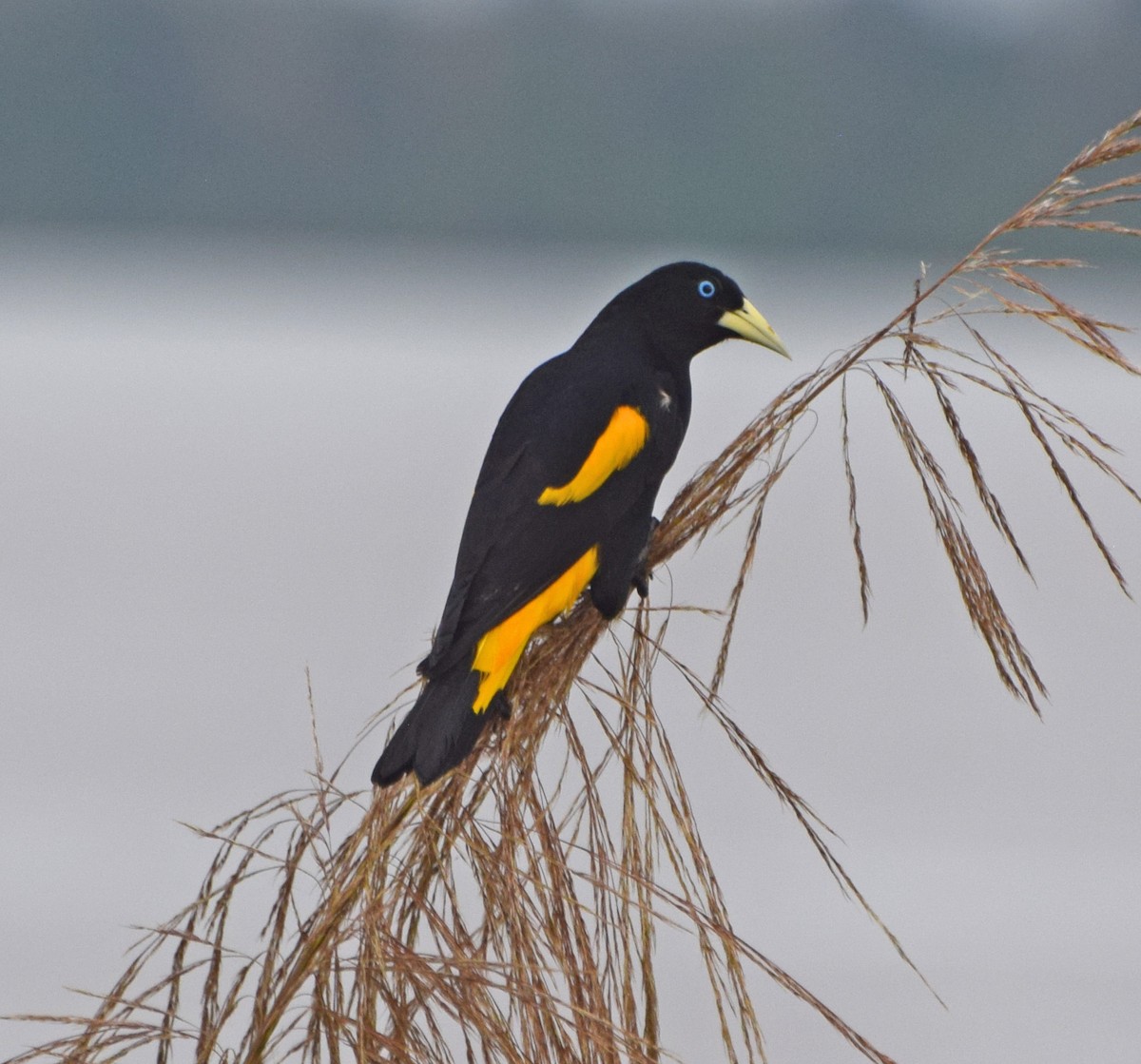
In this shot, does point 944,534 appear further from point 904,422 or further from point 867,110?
point 867,110

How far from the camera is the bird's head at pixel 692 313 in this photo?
244 centimetres

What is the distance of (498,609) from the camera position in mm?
1827

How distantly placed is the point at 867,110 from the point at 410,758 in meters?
9.19

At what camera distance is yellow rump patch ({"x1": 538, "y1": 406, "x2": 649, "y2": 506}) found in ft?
6.66

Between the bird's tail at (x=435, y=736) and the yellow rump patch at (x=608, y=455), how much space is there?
40 centimetres

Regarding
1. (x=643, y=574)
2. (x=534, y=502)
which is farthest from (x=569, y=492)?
(x=643, y=574)

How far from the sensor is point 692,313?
8.05 ft

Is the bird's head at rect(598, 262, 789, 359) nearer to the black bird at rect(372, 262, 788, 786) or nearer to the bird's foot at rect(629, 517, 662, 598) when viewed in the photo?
the black bird at rect(372, 262, 788, 786)

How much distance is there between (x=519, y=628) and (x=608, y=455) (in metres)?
0.34

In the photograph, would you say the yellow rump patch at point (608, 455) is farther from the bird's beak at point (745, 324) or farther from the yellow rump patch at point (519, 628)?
the bird's beak at point (745, 324)

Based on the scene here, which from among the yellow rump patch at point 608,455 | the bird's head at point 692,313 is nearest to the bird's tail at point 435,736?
the yellow rump patch at point 608,455

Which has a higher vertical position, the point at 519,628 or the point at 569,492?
the point at 569,492

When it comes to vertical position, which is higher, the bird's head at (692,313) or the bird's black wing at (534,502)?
the bird's head at (692,313)

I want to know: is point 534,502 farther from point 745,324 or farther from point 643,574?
point 745,324
